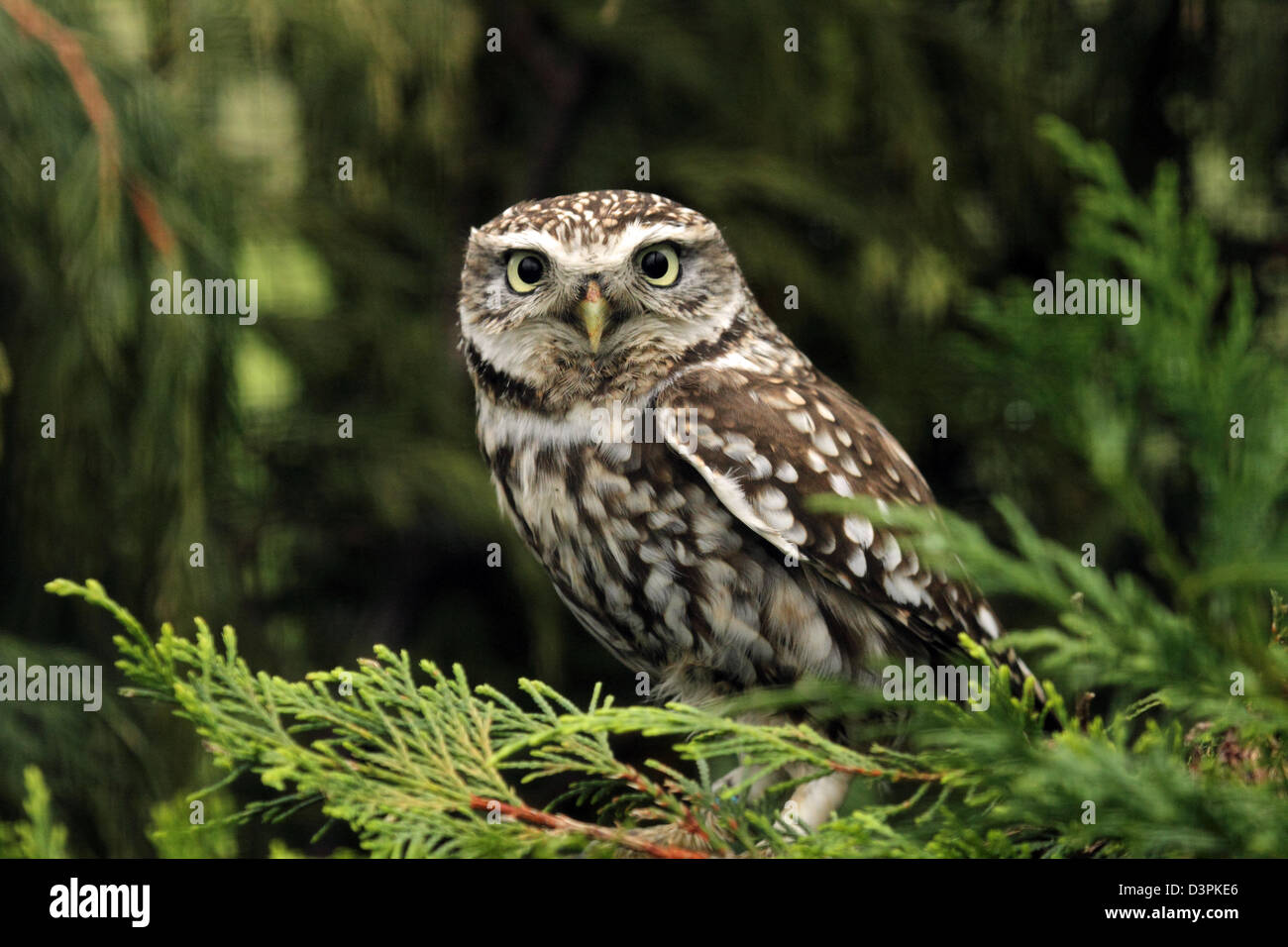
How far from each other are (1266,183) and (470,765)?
2.79 meters

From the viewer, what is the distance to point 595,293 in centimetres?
213

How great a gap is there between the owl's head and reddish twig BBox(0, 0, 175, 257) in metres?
0.63

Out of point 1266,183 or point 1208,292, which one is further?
point 1266,183

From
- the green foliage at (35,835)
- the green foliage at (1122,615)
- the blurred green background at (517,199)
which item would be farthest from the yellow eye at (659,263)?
the green foliage at (35,835)

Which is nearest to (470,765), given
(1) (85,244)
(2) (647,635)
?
(2) (647,635)

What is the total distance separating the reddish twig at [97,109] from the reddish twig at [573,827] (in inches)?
56.0

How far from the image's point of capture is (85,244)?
2.36 meters

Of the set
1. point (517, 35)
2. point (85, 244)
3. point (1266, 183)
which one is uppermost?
point (517, 35)

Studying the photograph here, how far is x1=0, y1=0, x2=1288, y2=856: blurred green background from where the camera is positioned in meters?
2.82

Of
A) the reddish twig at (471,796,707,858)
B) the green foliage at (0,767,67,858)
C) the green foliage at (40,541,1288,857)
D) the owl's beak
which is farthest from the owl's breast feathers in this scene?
the green foliage at (0,767,67,858)

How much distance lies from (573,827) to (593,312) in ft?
3.14

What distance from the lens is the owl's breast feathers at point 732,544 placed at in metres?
2.17

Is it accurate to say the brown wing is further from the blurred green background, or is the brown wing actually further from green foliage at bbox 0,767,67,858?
green foliage at bbox 0,767,67,858
